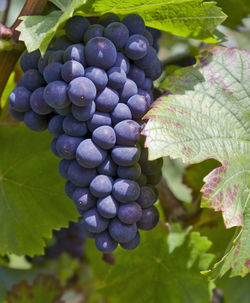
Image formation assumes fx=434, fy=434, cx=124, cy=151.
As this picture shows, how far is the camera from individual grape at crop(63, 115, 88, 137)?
922mm

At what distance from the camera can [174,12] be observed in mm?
1022

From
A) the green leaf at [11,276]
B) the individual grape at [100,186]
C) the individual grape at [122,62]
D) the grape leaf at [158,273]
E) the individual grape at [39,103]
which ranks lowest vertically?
Answer: the green leaf at [11,276]

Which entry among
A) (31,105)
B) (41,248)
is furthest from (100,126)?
(41,248)

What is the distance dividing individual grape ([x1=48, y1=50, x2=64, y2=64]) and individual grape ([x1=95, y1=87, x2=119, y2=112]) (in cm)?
11

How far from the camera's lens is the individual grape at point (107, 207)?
2.97 feet

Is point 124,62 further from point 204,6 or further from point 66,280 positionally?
point 66,280

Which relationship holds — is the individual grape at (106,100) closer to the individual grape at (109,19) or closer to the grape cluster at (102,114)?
the grape cluster at (102,114)

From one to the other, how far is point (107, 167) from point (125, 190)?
6cm

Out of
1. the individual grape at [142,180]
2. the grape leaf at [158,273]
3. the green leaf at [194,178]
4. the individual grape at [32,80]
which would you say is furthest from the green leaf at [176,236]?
the individual grape at [32,80]

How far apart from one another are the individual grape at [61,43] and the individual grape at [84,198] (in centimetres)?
32

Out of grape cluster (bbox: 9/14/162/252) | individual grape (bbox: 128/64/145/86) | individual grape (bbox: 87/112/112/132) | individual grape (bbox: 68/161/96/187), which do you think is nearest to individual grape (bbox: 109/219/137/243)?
grape cluster (bbox: 9/14/162/252)

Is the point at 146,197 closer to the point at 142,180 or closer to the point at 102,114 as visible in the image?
the point at 142,180

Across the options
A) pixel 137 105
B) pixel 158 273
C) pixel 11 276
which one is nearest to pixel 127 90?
pixel 137 105

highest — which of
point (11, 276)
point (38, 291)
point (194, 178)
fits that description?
point (194, 178)
